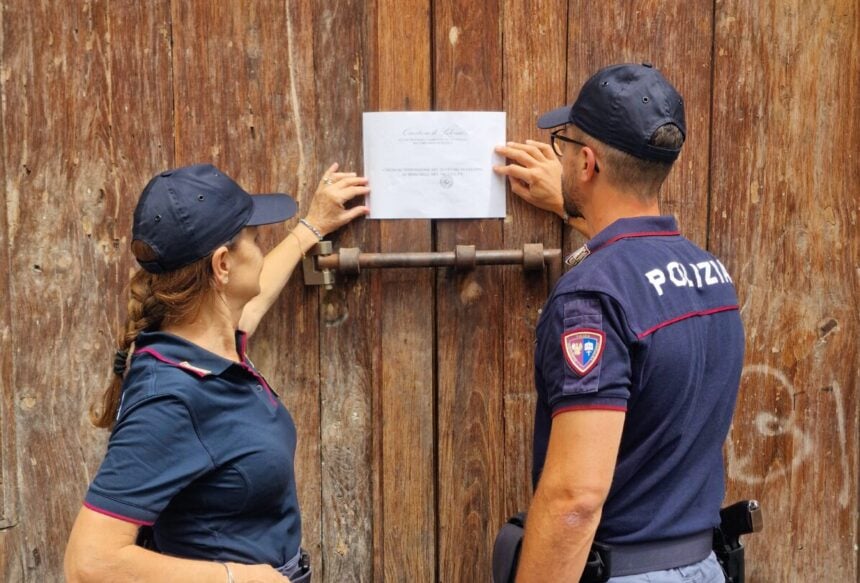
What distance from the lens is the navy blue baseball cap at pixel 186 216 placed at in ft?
4.25

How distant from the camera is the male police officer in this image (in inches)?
49.6

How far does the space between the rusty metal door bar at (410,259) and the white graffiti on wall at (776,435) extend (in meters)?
0.52

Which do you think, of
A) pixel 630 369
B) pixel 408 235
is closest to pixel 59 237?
pixel 408 235

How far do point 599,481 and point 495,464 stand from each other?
1.98 ft

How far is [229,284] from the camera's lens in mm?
1403

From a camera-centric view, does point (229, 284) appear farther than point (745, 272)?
No

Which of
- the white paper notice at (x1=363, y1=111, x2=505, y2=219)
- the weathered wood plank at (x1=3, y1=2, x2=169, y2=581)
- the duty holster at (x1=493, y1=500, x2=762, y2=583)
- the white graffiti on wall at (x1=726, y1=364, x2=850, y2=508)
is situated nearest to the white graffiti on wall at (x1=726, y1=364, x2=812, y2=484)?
the white graffiti on wall at (x1=726, y1=364, x2=850, y2=508)

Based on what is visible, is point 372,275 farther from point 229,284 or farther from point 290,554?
point 290,554

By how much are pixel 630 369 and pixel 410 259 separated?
23.2 inches

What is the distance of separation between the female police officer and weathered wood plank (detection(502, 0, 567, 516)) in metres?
0.55

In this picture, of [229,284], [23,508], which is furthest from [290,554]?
[23,508]

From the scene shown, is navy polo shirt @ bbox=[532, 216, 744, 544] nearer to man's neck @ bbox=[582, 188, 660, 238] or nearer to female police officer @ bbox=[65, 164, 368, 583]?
man's neck @ bbox=[582, 188, 660, 238]

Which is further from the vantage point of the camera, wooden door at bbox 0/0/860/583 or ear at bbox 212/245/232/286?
wooden door at bbox 0/0/860/583

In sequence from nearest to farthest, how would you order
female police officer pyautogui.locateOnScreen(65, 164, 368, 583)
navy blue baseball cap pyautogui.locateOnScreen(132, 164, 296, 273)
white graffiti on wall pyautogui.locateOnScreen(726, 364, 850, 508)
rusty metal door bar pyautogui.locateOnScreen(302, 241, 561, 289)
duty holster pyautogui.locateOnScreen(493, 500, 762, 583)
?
female police officer pyautogui.locateOnScreen(65, 164, 368, 583) → navy blue baseball cap pyautogui.locateOnScreen(132, 164, 296, 273) → duty holster pyautogui.locateOnScreen(493, 500, 762, 583) → rusty metal door bar pyautogui.locateOnScreen(302, 241, 561, 289) → white graffiti on wall pyautogui.locateOnScreen(726, 364, 850, 508)
